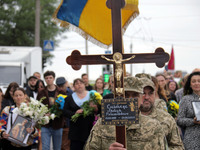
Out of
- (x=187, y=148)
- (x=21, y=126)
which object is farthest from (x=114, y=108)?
(x=21, y=126)

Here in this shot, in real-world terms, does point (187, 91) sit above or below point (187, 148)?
above

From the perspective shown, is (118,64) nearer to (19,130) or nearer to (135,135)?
(135,135)

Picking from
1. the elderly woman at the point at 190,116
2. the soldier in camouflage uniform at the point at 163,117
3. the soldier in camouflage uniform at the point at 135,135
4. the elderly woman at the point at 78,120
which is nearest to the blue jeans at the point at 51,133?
the elderly woman at the point at 78,120

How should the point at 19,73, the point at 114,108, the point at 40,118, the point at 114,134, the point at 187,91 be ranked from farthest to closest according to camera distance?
the point at 19,73, the point at 40,118, the point at 187,91, the point at 114,134, the point at 114,108

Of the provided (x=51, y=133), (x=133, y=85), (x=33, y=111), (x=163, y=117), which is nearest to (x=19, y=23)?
(x=51, y=133)

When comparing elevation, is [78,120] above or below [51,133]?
above

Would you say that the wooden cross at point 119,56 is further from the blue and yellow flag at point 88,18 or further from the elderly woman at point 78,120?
the elderly woman at point 78,120

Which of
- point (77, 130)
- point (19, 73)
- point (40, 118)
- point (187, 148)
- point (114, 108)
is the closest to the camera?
point (114, 108)

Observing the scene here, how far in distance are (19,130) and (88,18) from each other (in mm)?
2294

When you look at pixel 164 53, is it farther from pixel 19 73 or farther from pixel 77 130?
pixel 19 73

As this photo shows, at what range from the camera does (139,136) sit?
3227 millimetres

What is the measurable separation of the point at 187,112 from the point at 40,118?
8.65ft

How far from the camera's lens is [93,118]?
23.1 ft

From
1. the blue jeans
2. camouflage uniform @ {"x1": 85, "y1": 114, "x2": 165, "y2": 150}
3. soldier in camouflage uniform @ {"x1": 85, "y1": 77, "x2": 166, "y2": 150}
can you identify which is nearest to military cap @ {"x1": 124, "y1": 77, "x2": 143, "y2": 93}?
soldier in camouflage uniform @ {"x1": 85, "y1": 77, "x2": 166, "y2": 150}
